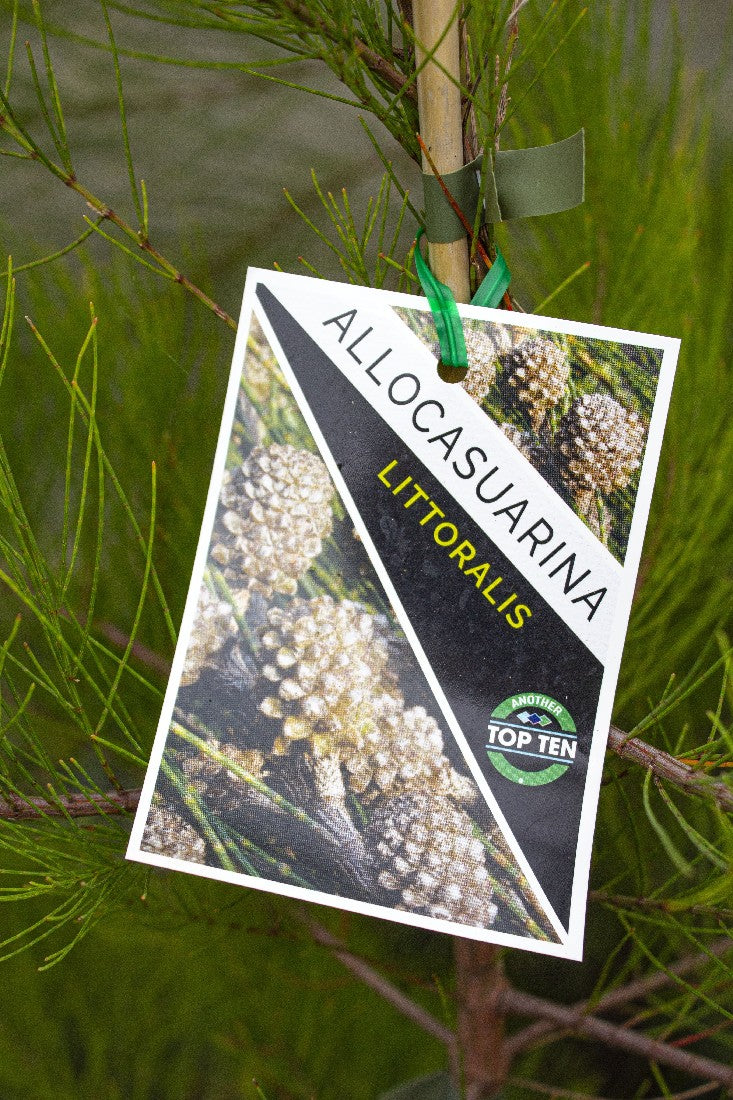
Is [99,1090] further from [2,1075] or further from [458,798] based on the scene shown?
[458,798]

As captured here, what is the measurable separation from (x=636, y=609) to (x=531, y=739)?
14cm

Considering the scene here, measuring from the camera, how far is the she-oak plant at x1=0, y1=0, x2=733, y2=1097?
0.30 meters

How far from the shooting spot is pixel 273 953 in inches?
22.6

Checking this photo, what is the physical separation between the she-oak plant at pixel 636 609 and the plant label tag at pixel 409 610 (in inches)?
1.0

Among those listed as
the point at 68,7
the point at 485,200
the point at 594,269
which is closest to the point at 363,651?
the point at 485,200

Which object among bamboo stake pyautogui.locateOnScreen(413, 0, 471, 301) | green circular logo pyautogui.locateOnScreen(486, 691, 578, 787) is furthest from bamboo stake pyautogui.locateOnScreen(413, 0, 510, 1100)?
green circular logo pyautogui.locateOnScreen(486, 691, 578, 787)

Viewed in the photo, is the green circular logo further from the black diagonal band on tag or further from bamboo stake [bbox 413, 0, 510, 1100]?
bamboo stake [bbox 413, 0, 510, 1100]

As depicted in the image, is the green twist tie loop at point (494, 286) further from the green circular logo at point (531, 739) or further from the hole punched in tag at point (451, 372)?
the green circular logo at point (531, 739)

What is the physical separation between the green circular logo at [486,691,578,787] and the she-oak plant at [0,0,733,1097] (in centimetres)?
2

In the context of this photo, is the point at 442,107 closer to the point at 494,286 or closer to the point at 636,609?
the point at 494,286

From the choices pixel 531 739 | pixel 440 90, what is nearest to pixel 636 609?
pixel 531 739

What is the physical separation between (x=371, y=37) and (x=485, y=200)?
7 centimetres

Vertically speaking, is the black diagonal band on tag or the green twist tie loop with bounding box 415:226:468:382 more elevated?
the green twist tie loop with bounding box 415:226:468:382

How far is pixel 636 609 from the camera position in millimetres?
425
